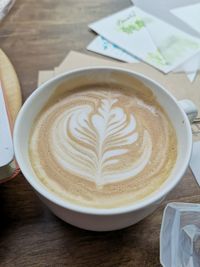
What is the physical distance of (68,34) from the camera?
2.46ft

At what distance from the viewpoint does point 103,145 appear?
0.47 metres

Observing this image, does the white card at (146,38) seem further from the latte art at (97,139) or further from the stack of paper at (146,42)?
the latte art at (97,139)

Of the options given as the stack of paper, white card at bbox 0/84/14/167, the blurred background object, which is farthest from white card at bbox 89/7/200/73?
white card at bbox 0/84/14/167

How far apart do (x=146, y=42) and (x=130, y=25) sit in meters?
0.07

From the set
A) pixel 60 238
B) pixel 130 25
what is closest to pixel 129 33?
pixel 130 25

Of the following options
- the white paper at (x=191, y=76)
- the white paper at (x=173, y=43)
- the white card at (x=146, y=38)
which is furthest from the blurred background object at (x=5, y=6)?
the white paper at (x=191, y=76)

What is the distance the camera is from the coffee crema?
420 millimetres

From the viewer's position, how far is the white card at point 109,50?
711mm

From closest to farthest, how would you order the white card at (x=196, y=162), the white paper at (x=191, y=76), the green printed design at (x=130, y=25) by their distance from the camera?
the white card at (x=196, y=162), the white paper at (x=191, y=76), the green printed design at (x=130, y=25)

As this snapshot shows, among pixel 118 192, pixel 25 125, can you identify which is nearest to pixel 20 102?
pixel 25 125

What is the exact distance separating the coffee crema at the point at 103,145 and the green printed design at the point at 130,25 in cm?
29

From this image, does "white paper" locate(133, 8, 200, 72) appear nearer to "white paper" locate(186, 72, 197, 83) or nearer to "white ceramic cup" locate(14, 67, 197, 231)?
"white paper" locate(186, 72, 197, 83)

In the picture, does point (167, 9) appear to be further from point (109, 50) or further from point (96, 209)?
point (96, 209)

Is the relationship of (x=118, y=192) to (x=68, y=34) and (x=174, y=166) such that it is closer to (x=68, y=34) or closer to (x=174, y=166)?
(x=174, y=166)
